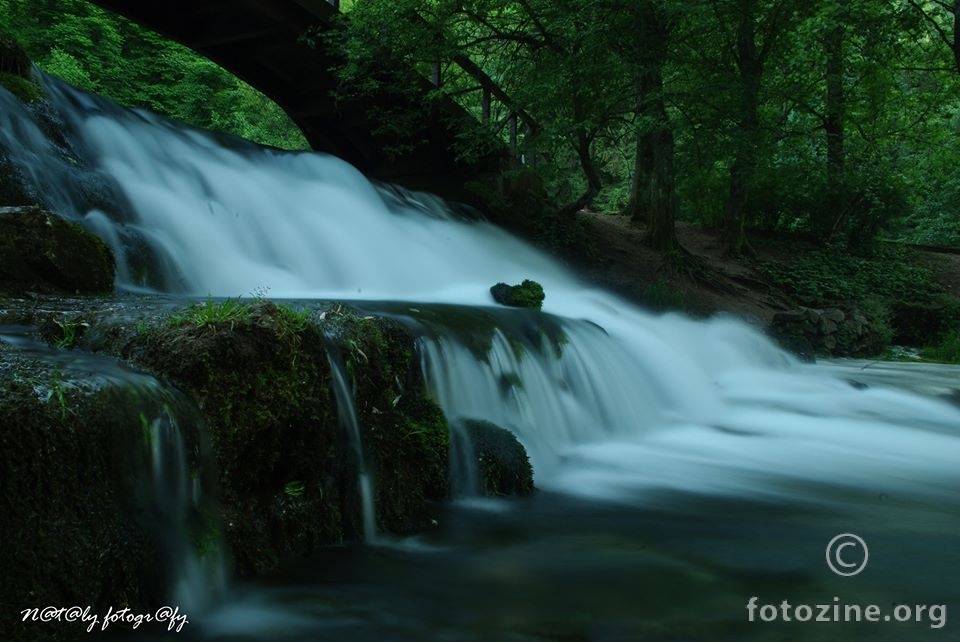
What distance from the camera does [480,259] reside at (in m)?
13.3

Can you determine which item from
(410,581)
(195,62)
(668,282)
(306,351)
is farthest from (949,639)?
(195,62)

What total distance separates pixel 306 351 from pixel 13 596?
172 centimetres

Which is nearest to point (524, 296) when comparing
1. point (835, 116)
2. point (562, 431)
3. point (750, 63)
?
point (562, 431)

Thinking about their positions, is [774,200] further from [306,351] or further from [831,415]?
[306,351]

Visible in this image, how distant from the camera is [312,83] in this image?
53.5 ft

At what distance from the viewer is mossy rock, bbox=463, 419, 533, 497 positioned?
4.94 m

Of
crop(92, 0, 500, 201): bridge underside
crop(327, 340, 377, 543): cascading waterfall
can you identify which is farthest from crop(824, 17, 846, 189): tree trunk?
crop(327, 340, 377, 543): cascading waterfall

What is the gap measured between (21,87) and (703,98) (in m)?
10.0

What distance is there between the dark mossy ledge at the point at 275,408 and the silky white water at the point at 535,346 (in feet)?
2.71

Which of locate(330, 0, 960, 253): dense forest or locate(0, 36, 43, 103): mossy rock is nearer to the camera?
locate(0, 36, 43, 103): mossy rock

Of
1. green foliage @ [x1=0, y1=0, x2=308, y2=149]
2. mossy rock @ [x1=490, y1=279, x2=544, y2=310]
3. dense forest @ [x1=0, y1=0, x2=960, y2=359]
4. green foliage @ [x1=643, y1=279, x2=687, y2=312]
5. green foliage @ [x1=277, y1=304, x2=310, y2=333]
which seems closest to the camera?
green foliage @ [x1=277, y1=304, x2=310, y2=333]

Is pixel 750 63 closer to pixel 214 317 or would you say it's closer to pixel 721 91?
pixel 721 91

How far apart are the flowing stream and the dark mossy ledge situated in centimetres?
20

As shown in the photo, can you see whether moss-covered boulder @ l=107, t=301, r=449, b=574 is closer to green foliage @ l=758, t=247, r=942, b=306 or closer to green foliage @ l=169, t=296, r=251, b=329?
green foliage @ l=169, t=296, r=251, b=329
